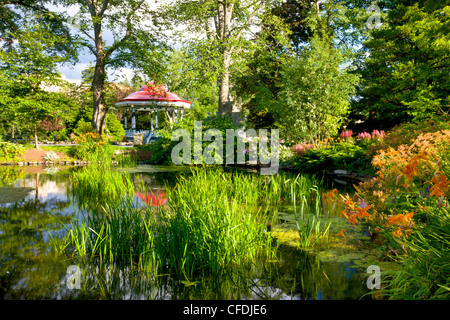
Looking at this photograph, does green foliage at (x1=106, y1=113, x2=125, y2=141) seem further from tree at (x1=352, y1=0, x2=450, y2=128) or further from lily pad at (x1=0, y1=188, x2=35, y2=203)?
lily pad at (x1=0, y1=188, x2=35, y2=203)

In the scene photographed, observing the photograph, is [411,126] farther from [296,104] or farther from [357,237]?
[357,237]

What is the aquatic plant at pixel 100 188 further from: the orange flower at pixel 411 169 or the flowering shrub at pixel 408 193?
the orange flower at pixel 411 169

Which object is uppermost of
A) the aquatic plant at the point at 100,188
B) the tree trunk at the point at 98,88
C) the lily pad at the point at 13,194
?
the tree trunk at the point at 98,88

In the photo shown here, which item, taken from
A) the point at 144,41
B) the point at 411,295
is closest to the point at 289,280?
the point at 411,295

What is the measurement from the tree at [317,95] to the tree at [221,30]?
10.3 ft

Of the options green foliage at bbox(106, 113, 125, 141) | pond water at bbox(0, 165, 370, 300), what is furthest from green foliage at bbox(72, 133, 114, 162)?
green foliage at bbox(106, 113, 125, 141)

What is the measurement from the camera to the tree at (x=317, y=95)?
13141 mm

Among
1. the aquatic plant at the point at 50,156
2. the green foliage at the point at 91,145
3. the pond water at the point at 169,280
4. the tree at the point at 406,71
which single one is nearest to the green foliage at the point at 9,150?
the aquatic plant at the point at 50,156

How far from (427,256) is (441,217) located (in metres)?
0.46

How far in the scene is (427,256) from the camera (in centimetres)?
246

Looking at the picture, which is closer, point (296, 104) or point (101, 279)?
point (101, 279)

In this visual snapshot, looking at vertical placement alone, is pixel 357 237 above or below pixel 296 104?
below

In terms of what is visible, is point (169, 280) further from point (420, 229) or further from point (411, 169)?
point (411, 169)

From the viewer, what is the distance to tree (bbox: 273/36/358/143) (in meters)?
13.1
